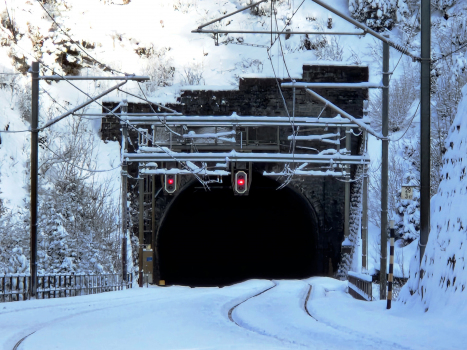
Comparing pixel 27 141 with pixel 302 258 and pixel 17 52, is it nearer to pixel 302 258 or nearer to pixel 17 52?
pixel 17 52

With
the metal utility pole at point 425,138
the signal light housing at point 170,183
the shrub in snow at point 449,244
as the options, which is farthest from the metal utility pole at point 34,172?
the shrub in snow at point 449,244

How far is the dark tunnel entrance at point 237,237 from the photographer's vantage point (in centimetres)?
3803

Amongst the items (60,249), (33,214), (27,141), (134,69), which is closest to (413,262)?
(33,214)

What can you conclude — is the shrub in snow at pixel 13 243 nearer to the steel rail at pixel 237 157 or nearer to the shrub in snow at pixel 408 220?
the steel rail at pixel 237 157

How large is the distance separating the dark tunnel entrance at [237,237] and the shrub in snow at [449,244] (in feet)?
79.0

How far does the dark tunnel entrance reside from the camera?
125 ft

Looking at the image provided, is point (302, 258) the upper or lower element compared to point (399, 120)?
lower

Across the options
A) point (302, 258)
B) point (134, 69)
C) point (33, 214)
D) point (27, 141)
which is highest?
point (134, 69)

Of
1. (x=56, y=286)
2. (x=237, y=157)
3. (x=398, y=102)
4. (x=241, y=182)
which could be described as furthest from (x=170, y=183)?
(x=398, y=102)

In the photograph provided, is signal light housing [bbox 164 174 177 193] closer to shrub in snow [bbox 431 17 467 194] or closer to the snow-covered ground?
shrub in snow [bbox 431 17 467 194]

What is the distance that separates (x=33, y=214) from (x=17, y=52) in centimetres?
2519

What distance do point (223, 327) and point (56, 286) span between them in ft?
43.5

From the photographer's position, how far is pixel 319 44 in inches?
2109

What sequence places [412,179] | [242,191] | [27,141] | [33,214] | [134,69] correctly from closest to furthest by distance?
[33,214] → [242,191] → [412,179] → [27,141] → [134,69]
